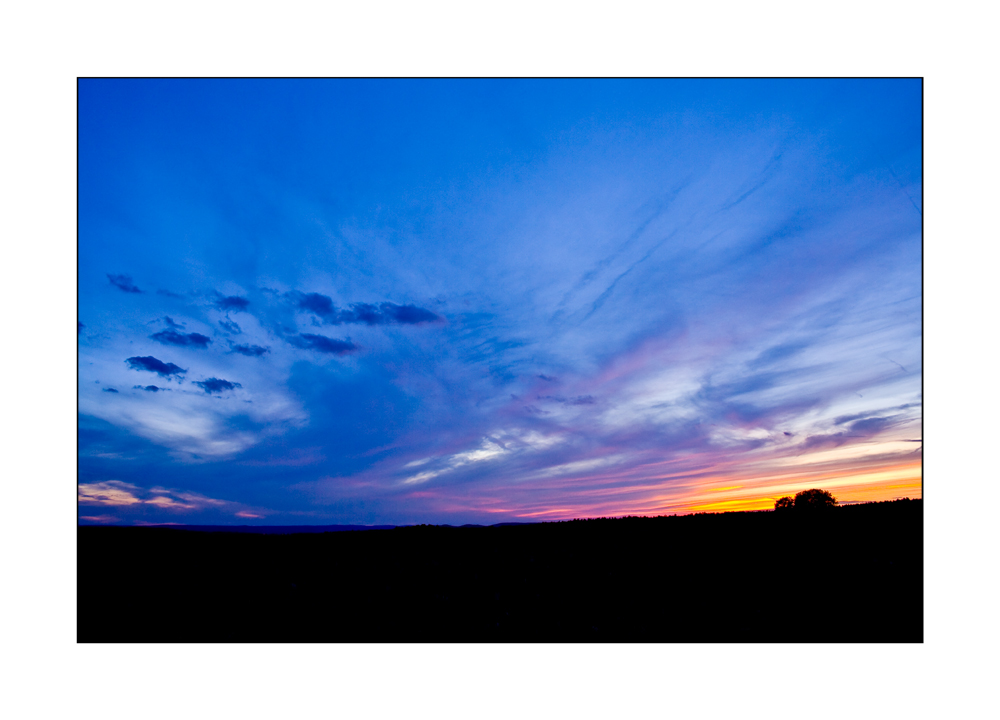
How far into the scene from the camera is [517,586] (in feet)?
26.5

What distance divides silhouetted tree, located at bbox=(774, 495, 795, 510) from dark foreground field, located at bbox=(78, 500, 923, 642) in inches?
20.7

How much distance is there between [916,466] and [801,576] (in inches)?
99.4

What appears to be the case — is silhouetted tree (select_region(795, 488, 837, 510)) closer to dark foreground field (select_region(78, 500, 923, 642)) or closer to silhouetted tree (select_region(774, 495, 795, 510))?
silhouetted tree (select_region(774, 495, 795, 510))

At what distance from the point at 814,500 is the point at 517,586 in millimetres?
6067

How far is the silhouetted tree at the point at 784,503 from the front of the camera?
9227 millimetres

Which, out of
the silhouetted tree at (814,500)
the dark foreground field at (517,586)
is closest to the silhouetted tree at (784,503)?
the silhouetted tree at (814,500)

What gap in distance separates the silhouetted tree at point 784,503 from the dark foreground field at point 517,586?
525mm

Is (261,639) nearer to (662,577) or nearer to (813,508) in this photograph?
(662,577)

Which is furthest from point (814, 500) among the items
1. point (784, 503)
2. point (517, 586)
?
point (517, 586)

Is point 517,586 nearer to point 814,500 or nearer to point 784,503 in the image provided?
point 784,503

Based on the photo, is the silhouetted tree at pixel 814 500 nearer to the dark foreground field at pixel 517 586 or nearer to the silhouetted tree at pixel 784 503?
the silhouetted tree at pixel 784 503

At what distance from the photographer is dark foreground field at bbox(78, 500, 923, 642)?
7.21 m

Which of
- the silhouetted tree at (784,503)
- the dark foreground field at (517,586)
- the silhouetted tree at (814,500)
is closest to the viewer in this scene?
the dark foreground field at (517,586)

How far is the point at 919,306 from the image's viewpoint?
759 cm
